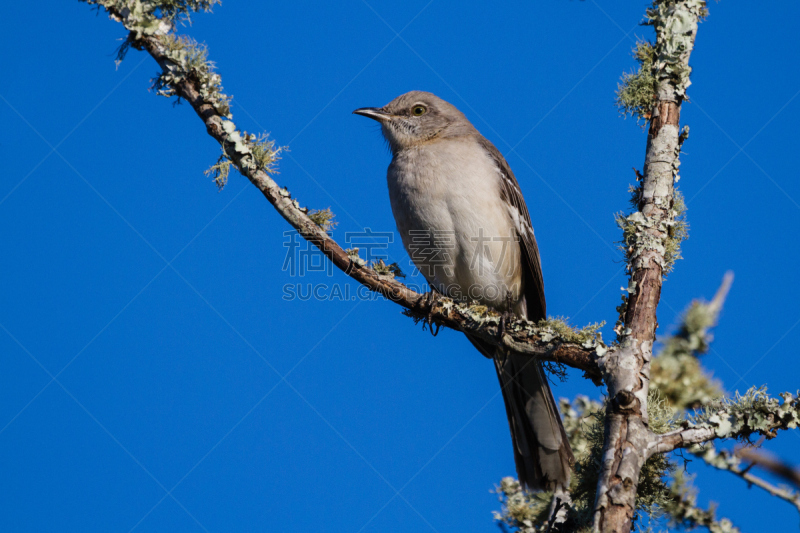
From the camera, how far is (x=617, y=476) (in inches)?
123

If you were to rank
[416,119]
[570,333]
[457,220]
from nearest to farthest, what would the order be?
[570,333] → [457,220] → [416,119]

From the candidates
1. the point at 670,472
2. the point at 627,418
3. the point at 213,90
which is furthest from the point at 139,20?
the point at 670,472

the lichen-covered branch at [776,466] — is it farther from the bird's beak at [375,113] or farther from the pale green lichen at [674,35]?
the bird's beak at [375,113]

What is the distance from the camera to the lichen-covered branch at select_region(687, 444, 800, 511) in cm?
312

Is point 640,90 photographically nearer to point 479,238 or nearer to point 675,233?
point 675,233

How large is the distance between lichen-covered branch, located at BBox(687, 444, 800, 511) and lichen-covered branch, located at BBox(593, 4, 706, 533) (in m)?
0.34

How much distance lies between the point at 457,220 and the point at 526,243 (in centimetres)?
99

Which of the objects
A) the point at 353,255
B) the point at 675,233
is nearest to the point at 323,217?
the point at 353,255

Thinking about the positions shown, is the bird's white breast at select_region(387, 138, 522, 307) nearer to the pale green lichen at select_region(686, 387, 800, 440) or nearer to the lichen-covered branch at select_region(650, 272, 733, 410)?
the lichen-covered branch at select_region(650, 272, 733, 410)

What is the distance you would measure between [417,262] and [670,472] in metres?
3.63

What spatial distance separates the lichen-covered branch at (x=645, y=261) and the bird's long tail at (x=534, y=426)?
53.4 inches

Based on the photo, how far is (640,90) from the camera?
178 inches

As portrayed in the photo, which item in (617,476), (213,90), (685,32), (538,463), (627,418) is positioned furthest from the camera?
(538,463)

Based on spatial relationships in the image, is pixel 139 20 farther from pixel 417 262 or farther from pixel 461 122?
pixel 461 122
